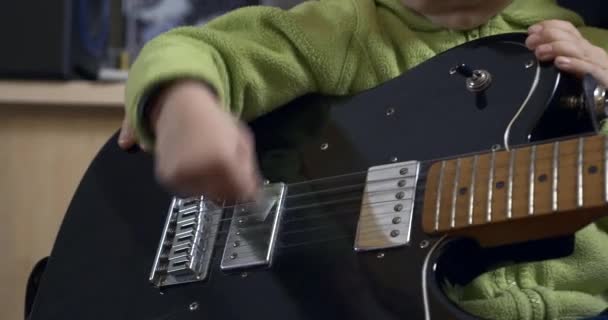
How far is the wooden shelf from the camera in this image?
144 centimetres

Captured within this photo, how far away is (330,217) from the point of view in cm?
68

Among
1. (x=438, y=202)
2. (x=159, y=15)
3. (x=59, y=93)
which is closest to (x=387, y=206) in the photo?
(x=438, y=202)

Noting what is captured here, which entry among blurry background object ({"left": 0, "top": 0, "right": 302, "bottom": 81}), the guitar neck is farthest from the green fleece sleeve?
blurry background object ({"left": 0, "top": 0, "right": 302, "bottom": 81})

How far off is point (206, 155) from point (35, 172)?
113cm

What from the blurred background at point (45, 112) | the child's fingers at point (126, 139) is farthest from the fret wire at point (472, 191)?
the blurred background at point (45, 112)

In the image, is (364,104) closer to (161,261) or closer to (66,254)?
(161,261)

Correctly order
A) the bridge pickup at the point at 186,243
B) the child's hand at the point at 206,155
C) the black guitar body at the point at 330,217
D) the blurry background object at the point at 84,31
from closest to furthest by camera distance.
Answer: the child's hand at the point at 206,155 < the black guitar body at the point at 330,217 < the bridge pickup at the point at 186,243 < the blurry background object at the point at 84,31

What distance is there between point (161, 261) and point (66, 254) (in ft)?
0.44

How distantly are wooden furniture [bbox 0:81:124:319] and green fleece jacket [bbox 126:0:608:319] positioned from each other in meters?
0.78

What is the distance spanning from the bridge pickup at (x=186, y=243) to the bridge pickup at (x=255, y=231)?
2cm

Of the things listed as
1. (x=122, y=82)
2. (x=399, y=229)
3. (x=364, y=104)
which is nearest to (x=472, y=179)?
(x=399, y=229)

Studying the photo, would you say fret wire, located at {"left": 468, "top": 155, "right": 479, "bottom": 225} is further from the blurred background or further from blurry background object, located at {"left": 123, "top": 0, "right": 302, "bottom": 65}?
blurry background object, located at {"left": 123, "top": 0, "right": 302, "bottom": 65}

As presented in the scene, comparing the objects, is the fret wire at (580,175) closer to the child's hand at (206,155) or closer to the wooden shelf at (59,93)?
the child's hand at (206,155)

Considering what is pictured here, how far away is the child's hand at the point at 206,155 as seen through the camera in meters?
0.49
